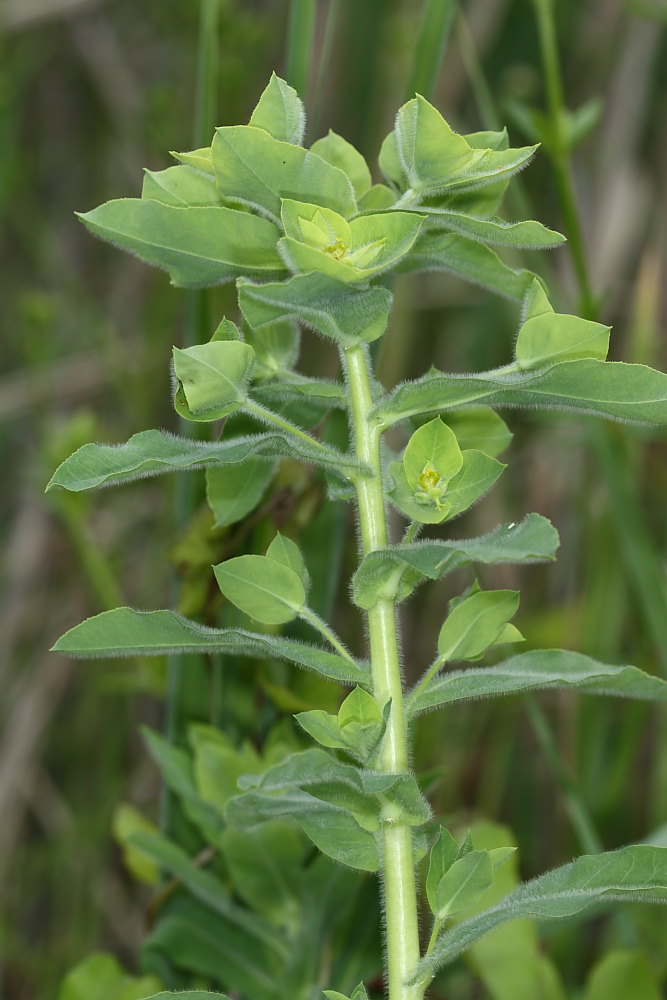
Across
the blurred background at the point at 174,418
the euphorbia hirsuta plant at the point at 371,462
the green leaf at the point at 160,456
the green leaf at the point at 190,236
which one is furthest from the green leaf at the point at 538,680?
the blurred background at the point at 174,418

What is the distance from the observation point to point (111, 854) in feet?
5.08

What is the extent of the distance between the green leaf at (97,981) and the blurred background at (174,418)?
418 mm

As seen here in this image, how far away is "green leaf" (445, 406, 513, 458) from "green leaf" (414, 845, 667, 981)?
0.22 m

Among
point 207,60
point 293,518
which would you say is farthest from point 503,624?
point 207,60

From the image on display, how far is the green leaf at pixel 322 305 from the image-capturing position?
461 millimetres

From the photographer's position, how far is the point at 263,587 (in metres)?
0.52

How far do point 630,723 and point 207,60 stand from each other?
74cm

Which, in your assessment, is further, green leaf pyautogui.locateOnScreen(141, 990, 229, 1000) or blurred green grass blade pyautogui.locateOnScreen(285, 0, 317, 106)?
blurred green grass blade pyautogui.locateOnScreen(285, 0, 317, 106)

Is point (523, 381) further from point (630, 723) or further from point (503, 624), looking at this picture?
point (630, 723)

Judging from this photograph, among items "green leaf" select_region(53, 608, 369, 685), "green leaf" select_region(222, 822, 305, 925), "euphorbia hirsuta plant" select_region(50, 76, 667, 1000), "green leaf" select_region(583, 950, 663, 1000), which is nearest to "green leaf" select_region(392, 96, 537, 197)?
"euphorbia hirsuta plant" select_region(50, 76, 667, 1000)

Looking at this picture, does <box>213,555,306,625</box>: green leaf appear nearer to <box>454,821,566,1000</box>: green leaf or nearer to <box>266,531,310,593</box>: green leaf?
<box>266,531,310,593</box>: green leaf

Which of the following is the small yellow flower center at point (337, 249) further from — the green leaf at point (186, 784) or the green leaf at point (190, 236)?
the green leaf at point (186, 784)

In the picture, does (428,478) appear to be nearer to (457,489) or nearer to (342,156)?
(457,489)

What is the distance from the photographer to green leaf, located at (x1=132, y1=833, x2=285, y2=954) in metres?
0.63
